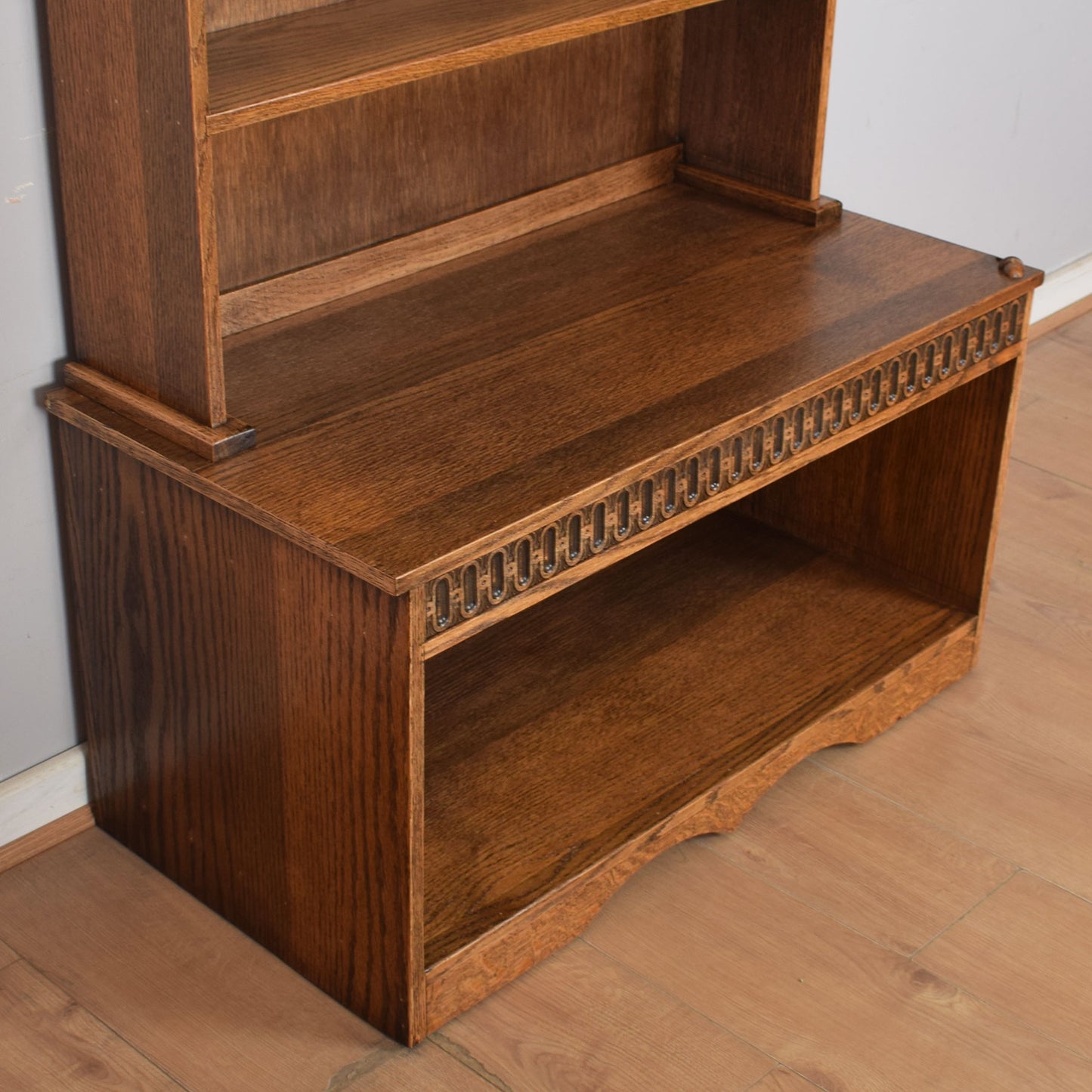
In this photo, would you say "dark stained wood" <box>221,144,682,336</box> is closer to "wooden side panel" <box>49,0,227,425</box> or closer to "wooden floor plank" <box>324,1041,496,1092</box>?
"wooden side panel" <box>49,0,227,425</box>

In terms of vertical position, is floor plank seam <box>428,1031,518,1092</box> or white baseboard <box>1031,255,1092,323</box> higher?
white baseboard <box>1031,255,1092,323</box>

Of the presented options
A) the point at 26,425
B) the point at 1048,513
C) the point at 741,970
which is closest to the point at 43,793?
the point at 26,425

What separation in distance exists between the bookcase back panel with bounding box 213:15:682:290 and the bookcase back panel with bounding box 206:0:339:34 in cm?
11

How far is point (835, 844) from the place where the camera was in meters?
1.97

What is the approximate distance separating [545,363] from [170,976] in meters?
0.76

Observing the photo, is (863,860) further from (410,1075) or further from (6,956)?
(6,956)

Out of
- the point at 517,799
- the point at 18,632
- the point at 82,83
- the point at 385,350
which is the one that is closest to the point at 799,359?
the point at 385,350

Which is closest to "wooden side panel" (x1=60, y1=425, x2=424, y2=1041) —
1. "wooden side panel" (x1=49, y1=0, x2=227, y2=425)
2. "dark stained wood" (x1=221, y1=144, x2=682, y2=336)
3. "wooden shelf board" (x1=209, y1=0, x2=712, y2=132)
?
"wooden side panel" (x1=49, y1=0, x2=227, y2=425)

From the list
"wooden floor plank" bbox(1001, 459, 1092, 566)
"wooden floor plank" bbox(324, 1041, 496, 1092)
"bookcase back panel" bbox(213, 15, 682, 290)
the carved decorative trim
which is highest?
"bookcase back panel" bbox(213, 15, 682, 290)

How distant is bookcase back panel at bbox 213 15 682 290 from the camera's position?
1763mm

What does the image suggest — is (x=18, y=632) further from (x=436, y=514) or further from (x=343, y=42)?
(x=343, y=42)

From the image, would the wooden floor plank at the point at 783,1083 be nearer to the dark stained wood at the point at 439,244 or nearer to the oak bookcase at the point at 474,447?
the oak bookcase at the point at 474,447

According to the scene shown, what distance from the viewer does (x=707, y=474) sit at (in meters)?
1.67

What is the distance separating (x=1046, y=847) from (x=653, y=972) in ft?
1.75
